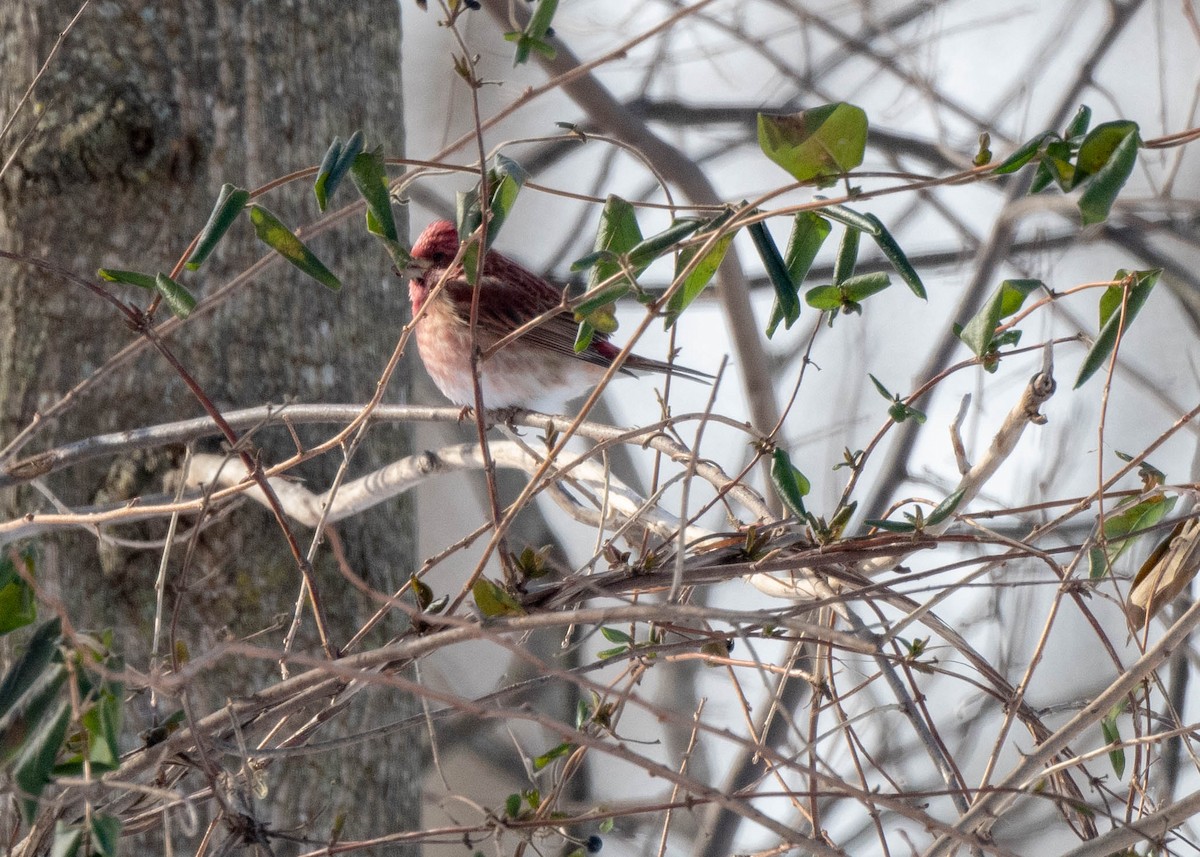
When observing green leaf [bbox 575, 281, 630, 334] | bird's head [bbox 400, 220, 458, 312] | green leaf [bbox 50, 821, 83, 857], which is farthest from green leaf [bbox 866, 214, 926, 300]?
bird's head [bbox 400, 220, 458, 312]

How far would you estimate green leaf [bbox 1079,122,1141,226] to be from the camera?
3.90 feet

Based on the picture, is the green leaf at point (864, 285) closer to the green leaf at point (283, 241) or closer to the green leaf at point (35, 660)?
the green leaf at point (283, 241)

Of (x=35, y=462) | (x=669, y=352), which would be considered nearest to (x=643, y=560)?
(x=669, y=352)

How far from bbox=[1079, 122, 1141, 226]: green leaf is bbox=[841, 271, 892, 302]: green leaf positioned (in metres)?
0.31

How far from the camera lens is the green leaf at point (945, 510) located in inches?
56.7

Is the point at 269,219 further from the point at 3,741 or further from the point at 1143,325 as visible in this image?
the point at 1143,325

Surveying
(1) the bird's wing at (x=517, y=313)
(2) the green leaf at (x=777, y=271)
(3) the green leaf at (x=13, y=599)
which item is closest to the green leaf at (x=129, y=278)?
(3) the green leaf at (x=13, y=599)

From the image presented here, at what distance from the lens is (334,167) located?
4.78 feet

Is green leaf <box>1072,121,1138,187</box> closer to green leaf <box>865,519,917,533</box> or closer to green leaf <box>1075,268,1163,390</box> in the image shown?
green leaf <box>1075,268,1163,390</box>

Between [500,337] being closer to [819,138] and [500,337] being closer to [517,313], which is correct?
[517,313]

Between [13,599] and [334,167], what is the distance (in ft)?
2.09

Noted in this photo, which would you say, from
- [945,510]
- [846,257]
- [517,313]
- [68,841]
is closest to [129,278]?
[68,841]

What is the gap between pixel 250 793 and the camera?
54.4 inches

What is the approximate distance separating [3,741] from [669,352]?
3.20 ft
